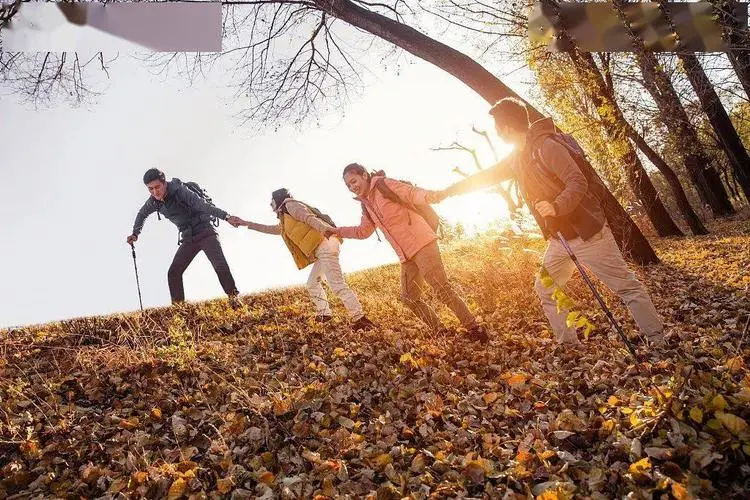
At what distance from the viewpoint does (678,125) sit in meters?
12.7

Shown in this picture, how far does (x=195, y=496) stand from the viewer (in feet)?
9.70

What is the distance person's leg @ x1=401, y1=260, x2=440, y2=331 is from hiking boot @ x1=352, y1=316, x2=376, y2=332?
0.78 m

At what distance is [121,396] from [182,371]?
1.99 feet

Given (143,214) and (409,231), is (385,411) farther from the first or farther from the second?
(143,214)

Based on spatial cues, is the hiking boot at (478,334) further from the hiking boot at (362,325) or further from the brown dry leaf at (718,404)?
the brown dry leaf at (718,404)

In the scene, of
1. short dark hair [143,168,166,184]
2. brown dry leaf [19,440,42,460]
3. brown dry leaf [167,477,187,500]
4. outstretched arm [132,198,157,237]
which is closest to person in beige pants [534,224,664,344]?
brown dry leaf [167,477,187,500]

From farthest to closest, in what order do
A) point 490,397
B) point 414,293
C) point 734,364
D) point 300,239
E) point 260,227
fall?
1. point 260,227
2. point 300,239
3. point 414,293
4. point 490,397
5. point 734,364

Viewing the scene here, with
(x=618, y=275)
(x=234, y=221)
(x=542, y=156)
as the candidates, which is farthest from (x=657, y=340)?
(x=234, y=221)

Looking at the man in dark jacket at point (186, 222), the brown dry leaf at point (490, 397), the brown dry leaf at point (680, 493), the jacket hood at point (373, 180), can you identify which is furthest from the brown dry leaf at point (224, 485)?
the man in dark jacket at point (186, 222)

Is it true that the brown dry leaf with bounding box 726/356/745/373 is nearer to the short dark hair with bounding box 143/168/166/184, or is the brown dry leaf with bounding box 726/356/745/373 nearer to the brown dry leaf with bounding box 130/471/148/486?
the brown dry leaf with bounding box 130/471/148/486

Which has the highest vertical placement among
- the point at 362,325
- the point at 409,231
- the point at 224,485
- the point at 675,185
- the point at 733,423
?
the point at 409,231

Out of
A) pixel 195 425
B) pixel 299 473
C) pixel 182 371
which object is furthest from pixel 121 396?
pixel 299 473

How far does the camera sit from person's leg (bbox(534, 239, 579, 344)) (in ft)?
14.1

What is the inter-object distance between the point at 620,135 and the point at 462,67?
5.34 m
